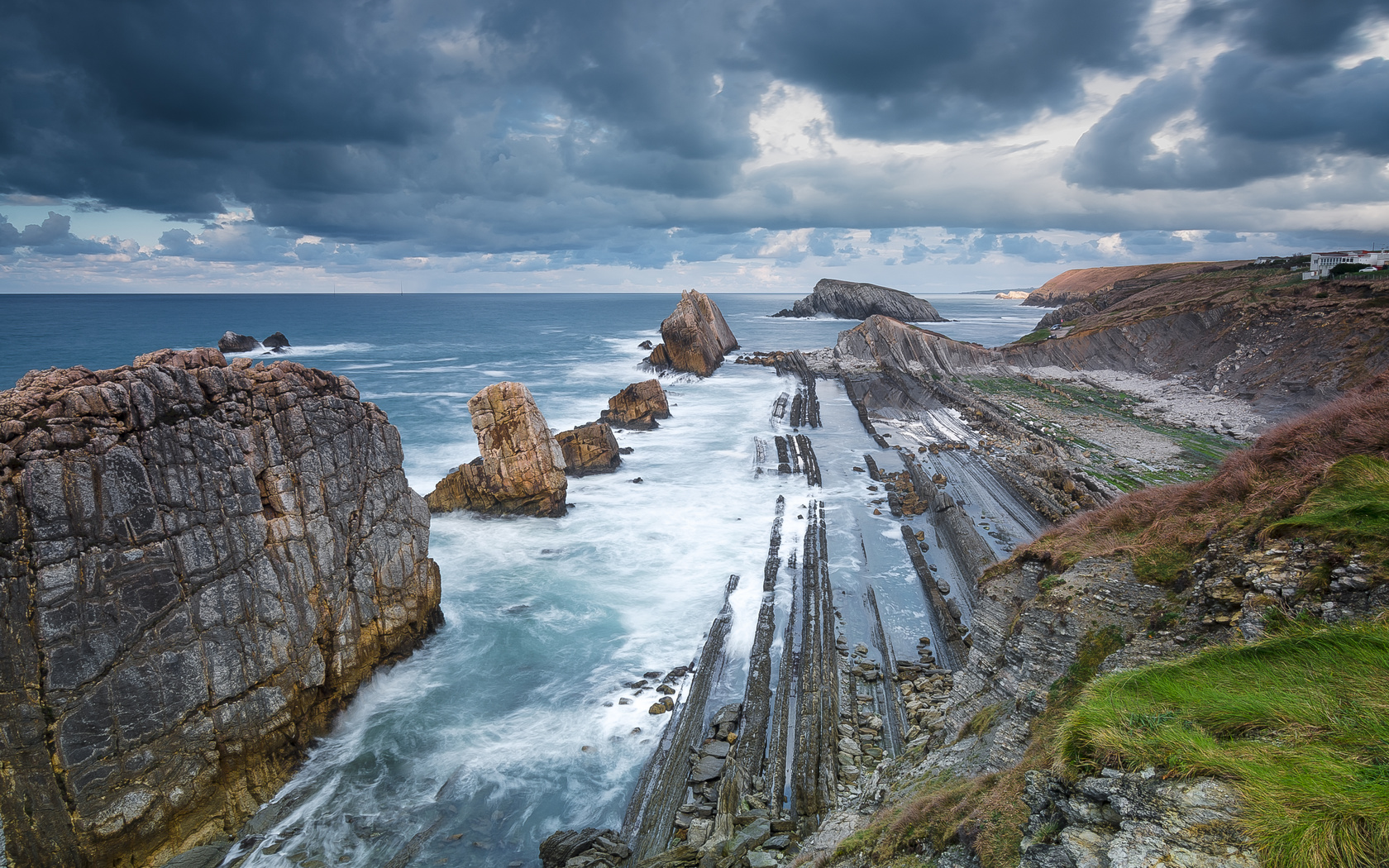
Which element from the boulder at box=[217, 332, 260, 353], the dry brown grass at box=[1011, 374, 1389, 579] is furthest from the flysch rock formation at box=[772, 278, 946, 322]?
the dry brown grass at box=[1011, 374, 1389, 579]

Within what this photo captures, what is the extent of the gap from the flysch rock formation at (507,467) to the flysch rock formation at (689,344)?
45.7 meters

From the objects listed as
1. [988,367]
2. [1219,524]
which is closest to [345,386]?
[1219,524]

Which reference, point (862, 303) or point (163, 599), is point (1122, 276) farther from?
point (163, 599)

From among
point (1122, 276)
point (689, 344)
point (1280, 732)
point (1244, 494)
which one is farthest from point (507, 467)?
point (1122, 276)

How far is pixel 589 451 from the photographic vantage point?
34.6 m

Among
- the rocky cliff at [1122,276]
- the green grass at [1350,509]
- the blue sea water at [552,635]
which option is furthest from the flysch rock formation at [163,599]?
the rocky cliff at [1122,276]

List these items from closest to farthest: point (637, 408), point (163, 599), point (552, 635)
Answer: point (163, 599)
point (552, 635)
point (637, 408)

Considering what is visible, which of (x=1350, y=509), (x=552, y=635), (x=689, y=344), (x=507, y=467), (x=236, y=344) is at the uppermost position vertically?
(x=236, y=344)

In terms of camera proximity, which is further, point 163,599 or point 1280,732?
point 163,599

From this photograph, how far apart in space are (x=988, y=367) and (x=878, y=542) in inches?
1970

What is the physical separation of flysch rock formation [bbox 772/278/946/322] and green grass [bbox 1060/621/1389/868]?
131109 mm

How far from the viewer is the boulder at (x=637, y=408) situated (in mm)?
45969

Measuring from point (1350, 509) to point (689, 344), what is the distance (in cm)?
6714

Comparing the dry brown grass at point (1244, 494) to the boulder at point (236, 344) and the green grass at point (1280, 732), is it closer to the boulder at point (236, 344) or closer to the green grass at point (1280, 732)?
the green grass at point (1280, 732)
